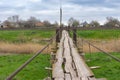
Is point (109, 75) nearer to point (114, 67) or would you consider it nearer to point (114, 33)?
point (114, 67)

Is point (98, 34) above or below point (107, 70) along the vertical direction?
below

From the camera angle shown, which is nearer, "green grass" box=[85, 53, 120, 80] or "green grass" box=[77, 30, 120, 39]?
"green grass" box=[85, 53, 120, 80]

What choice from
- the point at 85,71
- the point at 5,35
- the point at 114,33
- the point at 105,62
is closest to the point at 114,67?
the point at 105,62

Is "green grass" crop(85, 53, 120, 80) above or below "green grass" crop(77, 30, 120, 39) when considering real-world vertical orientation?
above

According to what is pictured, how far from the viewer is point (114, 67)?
14195mm

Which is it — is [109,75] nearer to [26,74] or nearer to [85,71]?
[26,74]

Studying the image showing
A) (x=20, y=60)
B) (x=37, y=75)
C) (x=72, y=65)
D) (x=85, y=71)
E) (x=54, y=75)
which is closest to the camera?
(x=54, y=75)

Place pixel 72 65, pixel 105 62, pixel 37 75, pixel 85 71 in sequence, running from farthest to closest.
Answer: pixel 105 62 → pixel 37 75 → pixel 72 65 → pixel 85 71

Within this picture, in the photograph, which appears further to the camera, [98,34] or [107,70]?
[98,34]

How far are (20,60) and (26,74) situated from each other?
18.0 ft

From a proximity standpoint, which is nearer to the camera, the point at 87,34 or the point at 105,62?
the point at 105,62

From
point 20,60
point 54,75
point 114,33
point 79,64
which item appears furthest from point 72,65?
point 114,33

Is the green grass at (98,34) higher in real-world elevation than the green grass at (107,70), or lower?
lower

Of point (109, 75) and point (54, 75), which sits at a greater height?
point (54, 75)
